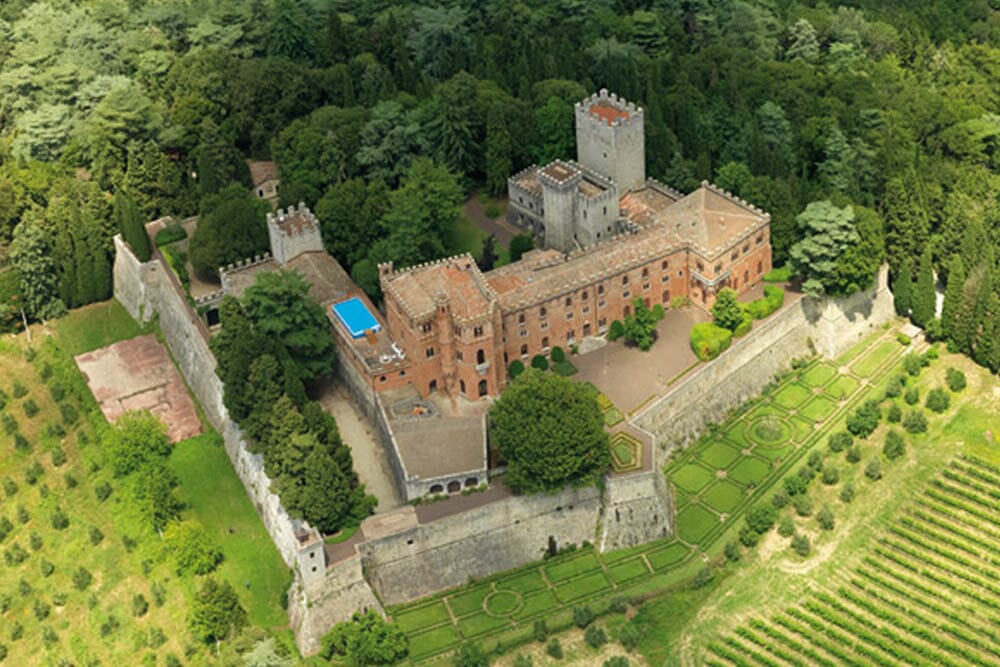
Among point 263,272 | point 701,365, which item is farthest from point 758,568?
point 263,272

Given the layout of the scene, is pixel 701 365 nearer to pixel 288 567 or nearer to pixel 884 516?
pixel 884 516

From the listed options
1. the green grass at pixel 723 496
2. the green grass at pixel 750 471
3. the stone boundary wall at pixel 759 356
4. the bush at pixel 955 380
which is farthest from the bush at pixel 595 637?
the bush at pixel 955 380

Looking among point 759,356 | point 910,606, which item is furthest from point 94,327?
point 910,606

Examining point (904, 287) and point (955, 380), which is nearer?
point (955, 380)

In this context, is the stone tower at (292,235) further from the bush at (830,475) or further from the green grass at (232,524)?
the bush at (830,475)

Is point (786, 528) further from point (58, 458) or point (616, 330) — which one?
point (58, 458)

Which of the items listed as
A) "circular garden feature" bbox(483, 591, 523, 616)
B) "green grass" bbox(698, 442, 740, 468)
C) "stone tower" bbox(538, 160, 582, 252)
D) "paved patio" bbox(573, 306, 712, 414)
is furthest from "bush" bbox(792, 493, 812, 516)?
"stone tower" bbox(538, 160, 582, 252)
